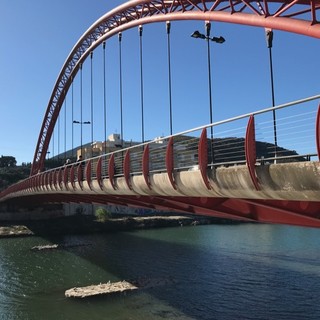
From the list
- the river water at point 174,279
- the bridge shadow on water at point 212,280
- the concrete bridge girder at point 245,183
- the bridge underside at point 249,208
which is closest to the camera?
the concrete bridge girder at point 245,183

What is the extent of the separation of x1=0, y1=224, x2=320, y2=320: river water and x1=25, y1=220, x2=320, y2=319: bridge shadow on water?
51 mm

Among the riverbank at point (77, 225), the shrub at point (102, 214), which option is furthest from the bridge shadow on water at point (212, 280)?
the shrub at point (102, 214)

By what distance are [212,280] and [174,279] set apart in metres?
2.62

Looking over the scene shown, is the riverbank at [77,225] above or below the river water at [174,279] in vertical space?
above

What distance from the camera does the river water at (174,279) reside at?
2447 cm

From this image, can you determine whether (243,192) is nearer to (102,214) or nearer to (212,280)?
(212,280)

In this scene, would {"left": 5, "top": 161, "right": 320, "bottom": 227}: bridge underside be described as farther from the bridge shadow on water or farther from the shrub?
the shrub

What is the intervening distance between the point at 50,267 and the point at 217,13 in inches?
1053

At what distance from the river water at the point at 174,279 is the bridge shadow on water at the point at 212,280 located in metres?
0.05

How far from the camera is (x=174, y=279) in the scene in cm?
3209

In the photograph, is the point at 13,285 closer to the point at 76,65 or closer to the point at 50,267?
the point at 50,267

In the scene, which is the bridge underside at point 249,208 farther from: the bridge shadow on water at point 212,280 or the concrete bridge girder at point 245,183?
the bridge shadow on water at point 212,280

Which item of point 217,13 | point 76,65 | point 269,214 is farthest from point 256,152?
point 76,65

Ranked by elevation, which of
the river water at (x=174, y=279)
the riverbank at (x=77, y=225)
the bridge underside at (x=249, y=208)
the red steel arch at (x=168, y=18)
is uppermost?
the red steel arch at (x=168, y=18)
